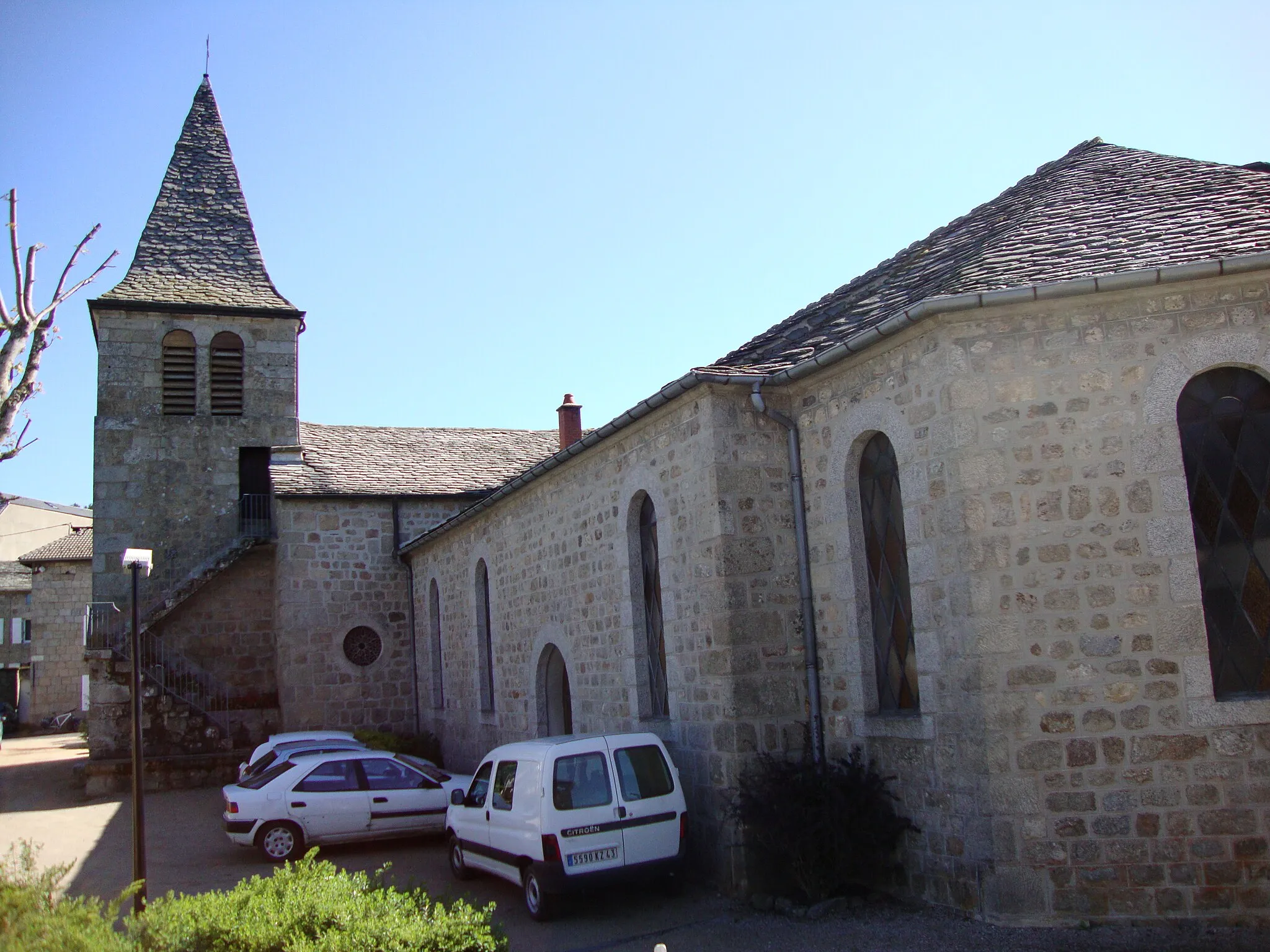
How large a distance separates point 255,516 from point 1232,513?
20657 mm

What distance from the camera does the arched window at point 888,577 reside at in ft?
27.9

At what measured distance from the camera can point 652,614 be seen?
37.2ft

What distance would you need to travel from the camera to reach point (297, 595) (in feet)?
70.6

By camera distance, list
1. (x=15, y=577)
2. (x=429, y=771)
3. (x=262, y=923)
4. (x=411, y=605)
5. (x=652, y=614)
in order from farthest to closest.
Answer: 1. (x=15, y=577)
2. (x=411, y=605)
3. (x=429, y=771)
4. (x=652, y=614)
5. (x=262, y=923)

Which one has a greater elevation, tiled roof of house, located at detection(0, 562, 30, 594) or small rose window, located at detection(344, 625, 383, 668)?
tiled roof of house, located at detection(0, 562, 30, 594)

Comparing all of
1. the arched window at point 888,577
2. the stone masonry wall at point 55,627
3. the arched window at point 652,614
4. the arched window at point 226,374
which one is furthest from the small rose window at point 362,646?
the stone masonry wall at point 55,627

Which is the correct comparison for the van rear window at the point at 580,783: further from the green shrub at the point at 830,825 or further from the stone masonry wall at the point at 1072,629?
the stone masonry wall at the point at 1072,629

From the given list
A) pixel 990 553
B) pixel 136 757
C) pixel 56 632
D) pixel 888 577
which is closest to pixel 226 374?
pixel 136 757

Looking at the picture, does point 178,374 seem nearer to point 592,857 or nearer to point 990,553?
point 592,857

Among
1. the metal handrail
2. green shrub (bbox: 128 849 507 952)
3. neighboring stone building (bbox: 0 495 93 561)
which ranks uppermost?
neighboring stone building (bbox: 0 495 93 561)

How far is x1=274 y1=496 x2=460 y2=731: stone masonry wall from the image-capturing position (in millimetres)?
21297

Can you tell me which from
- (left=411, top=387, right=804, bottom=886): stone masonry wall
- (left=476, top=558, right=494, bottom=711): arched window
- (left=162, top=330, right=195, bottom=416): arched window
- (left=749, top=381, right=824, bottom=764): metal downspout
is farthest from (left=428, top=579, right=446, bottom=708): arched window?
(left=749, top=381, right=824, bottom=764): metal downspout

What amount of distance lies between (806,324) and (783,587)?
3.09 m

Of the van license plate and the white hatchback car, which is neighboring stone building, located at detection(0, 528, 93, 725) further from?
the van license plate
